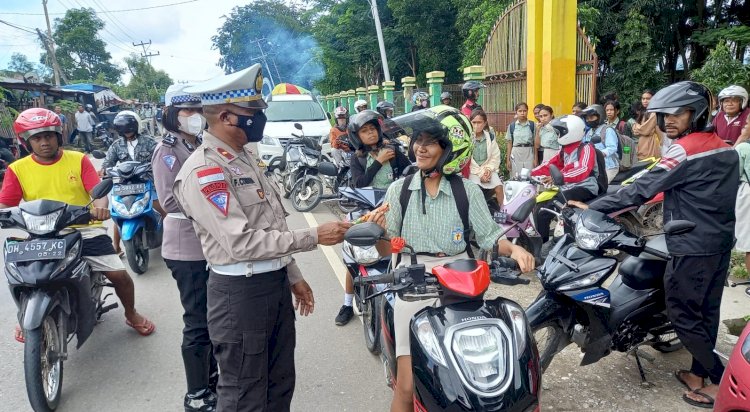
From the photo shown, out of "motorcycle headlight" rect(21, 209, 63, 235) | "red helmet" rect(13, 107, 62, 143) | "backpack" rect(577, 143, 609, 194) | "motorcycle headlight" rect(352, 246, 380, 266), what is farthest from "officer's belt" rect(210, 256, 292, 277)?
"backpack" rect(577, 143, 609, 194)

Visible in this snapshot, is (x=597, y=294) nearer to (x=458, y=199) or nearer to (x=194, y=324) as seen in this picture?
(x=458, y=199)

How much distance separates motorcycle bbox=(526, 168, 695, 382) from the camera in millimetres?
2816

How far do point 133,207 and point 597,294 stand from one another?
4.54 meters

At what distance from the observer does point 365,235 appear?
1.98 metres

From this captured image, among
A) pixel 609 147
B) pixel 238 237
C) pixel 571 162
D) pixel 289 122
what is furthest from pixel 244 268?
pixel 289 122

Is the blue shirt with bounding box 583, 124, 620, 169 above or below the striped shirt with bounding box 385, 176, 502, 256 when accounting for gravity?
below

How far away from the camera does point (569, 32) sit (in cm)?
932

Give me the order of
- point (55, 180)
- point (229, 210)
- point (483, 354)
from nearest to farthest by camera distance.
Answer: point (483, 354) → point (229, 210) → point (55, 180)

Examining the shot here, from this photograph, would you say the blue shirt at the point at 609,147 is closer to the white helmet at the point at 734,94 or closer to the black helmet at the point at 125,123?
the white helmet at the point at 734,94

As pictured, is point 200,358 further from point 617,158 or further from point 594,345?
point 617,158

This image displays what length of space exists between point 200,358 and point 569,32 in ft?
28.5

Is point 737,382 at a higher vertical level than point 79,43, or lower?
lower

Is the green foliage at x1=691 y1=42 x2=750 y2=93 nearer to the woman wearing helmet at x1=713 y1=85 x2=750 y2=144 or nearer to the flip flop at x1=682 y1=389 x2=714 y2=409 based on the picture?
the woman wearing helmet at x1=713 y1=85 x2=750 y2=144

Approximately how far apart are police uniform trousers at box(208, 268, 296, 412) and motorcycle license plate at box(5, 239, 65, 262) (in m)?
1.53
